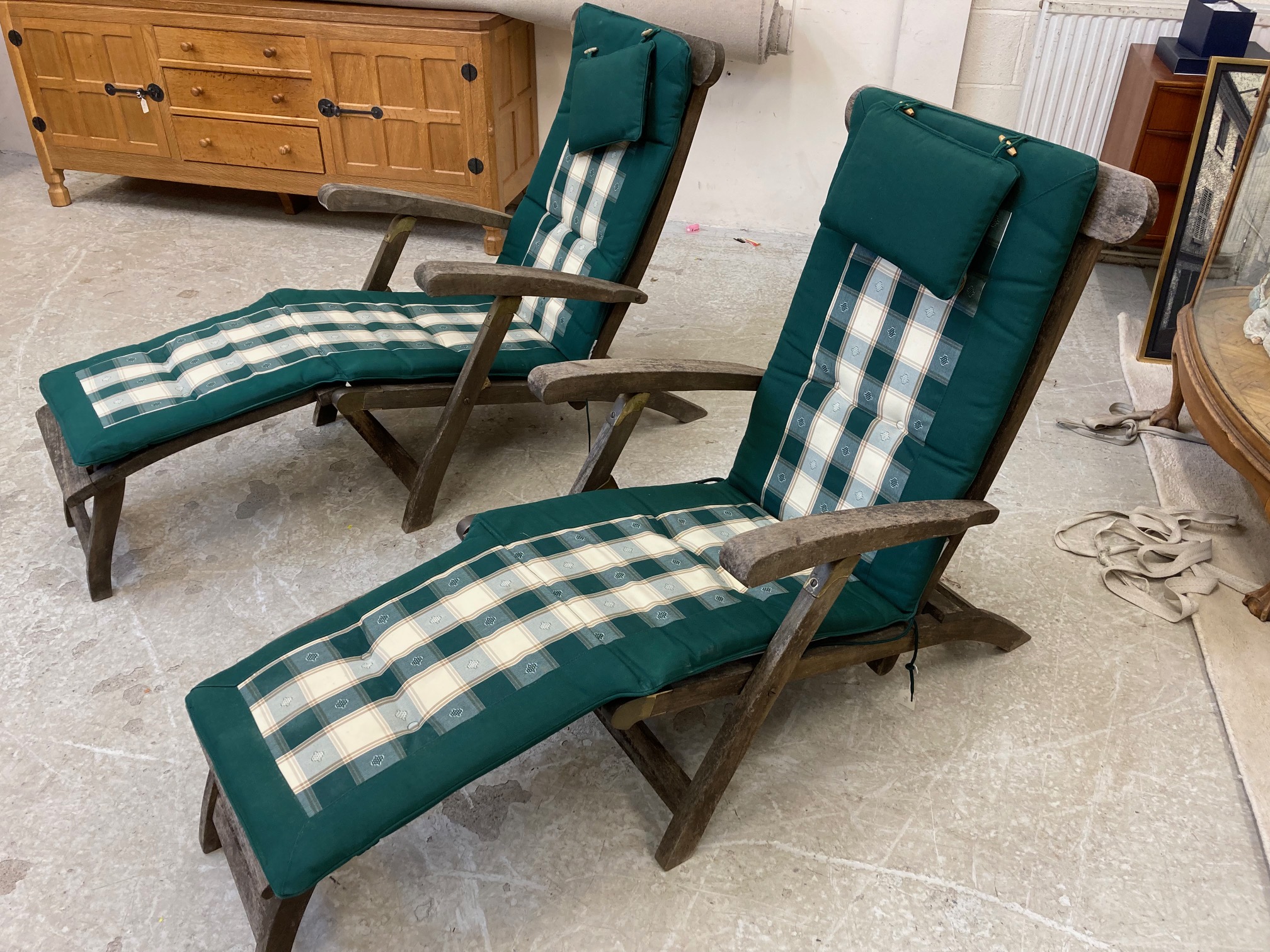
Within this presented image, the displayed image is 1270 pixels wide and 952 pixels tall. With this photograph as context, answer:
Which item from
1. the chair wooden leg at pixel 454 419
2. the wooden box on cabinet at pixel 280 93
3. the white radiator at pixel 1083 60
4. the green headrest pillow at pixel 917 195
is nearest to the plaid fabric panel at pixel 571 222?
the chair wooden leg at pixel 454 419

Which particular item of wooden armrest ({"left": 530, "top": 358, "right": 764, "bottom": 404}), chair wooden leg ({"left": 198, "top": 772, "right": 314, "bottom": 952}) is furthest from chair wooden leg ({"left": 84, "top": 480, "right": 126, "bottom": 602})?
wooden armrest ({"left": 530, "top": 358, "right": 764, "bottom": 404})

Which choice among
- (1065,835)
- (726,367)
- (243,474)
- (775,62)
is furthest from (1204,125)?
(243,474)

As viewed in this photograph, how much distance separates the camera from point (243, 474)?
101 inches

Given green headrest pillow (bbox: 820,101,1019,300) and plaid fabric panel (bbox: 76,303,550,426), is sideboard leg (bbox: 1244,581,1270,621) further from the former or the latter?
plaid fabric panel (bbox: 76,303,550,426)

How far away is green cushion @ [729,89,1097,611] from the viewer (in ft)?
5.13

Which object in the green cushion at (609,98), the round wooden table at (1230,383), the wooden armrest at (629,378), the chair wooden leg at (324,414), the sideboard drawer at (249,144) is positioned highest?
the green cushion at (609,98)

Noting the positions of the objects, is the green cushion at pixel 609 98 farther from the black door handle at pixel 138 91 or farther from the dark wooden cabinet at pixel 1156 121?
the black door handle at pixel 138 91

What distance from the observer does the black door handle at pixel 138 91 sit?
12.8 ft

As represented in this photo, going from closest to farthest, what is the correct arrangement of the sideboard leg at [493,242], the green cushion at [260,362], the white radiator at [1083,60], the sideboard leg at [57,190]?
A: the green cushion at [260,362] < the white radiator at [1083,60] < the sideboard leg at [493,242] < the sideboard leg at [57,190]

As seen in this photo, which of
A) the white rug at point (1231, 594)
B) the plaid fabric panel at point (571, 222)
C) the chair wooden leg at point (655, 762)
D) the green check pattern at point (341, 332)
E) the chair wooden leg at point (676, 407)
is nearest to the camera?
the chair wooden leg at point (655, 762)

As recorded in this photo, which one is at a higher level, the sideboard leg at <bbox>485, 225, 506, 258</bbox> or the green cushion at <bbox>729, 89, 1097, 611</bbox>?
the green cushion at <bbox>729, 89, 1097, 611</bbox>

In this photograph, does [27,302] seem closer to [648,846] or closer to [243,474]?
[243,474]

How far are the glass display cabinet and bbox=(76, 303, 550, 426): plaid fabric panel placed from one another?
1630mm

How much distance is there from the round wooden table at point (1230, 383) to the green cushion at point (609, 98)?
150 cm
